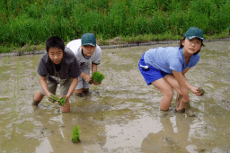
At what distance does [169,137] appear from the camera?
3.13 m

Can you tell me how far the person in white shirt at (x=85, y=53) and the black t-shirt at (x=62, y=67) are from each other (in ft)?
1.28

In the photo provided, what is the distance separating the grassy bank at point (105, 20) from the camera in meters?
8.16

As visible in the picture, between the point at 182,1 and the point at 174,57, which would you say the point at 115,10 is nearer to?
the point at 182,1

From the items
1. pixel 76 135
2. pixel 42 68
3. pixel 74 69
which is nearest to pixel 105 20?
pixel 74 69

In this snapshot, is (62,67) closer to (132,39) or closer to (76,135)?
(76,135)

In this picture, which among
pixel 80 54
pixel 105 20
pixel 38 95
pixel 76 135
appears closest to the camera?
pixel 76 135

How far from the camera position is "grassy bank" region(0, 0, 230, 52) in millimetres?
8164

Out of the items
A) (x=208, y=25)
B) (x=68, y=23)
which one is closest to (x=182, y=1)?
(x=208, y=25)

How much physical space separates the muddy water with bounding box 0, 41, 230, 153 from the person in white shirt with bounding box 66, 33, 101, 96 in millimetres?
233

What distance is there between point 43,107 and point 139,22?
5.95 meters

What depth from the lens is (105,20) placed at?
9070 millimetres

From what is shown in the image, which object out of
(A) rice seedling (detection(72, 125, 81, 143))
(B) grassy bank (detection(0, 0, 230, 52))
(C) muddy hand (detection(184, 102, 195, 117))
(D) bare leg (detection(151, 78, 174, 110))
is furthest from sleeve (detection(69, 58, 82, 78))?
(B) grassy bank (detection(0, 0, 230, 52))

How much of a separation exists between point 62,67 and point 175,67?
1578 mm

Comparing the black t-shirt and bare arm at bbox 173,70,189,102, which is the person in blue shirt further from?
the black t-shirt
